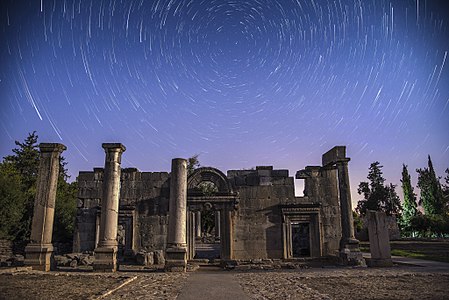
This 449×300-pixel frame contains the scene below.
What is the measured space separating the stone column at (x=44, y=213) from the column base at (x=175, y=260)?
4603 mm

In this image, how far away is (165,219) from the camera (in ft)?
58.8

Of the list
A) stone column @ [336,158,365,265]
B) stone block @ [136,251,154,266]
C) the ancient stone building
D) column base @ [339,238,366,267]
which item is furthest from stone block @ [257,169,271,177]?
stone block @ [136,251,154,266]

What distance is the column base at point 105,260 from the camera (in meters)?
12.6

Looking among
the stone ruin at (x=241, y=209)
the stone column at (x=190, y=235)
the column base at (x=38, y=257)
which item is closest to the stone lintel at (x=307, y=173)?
the stone ruin at (x=241, y=209)

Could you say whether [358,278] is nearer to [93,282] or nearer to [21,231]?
[93,282]

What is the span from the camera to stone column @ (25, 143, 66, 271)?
1244cm

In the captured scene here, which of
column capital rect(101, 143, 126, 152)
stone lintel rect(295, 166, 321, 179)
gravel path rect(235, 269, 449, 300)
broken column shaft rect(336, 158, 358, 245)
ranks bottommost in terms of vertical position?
gravel path rect(235, 269, 449, 300)

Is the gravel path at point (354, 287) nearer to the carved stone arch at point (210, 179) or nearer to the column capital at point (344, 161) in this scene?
the column capital at point (344, 161)

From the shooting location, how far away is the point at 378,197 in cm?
5603

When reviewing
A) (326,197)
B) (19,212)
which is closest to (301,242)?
(326,197)

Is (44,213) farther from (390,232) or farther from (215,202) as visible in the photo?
(390,232)

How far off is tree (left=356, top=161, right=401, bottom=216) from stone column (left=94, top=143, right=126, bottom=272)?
49735mm

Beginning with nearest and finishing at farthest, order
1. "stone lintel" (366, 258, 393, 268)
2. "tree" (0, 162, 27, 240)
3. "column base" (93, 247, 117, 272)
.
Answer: "column base" (93, 247, 117, 272), "stone lintel" (366, 258, 393, 268), "tree" (0, 162, 27, 240)

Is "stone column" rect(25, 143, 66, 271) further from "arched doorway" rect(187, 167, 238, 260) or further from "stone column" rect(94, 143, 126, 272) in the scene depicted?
"arched doorway" rect(187, 167, 238, 260)
